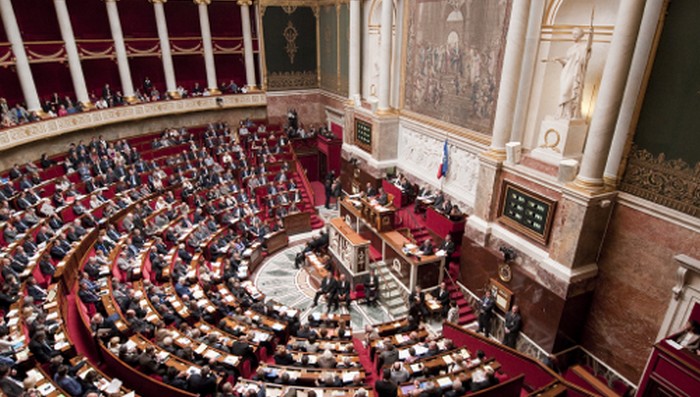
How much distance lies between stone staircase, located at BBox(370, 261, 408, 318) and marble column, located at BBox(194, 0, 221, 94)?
14426 millimetres

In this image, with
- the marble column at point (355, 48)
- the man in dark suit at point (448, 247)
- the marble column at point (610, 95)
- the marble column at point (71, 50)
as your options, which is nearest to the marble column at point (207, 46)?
the marble column at point (71, 50)

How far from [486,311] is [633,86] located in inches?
263

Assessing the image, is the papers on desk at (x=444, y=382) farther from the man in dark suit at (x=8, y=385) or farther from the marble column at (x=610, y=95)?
the man in dark suit at (x=8, y=385)

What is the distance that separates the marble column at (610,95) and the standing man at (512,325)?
151 inches

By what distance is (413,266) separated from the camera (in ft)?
44.3

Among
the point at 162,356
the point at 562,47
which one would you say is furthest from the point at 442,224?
the point at 162,356

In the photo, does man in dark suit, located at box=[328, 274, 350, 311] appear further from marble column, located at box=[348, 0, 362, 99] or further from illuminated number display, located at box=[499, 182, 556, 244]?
marble column, located at box=[348, 0, 362, 99]

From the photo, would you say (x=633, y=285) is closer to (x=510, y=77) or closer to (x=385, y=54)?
(x=510, y=77)

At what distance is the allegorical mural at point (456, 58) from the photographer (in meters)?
13.2

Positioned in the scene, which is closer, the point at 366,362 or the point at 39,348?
the point at 39,348

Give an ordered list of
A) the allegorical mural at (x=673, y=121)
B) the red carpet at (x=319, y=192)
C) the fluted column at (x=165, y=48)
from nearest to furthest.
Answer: the allegorical mural at (x=673, y=121), the fluted column at (x=165, y=48), the red carpet at (x=319, y=192)

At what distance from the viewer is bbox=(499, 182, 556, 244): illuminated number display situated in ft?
36.3

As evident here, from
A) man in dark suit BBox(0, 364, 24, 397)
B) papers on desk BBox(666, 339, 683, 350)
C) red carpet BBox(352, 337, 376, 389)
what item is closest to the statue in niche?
papers on desk BBox(666, 339, 683, 350)

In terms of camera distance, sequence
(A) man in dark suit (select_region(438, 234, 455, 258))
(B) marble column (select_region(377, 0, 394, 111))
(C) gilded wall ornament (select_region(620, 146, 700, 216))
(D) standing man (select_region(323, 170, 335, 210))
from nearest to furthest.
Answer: (C) gilded wall ornament (select_region(620, 146, 700, 216))
(A) man in dark suit (select_region(438, 234, 455, 258))
(B) marble column (select_region(377, 0, 394, 111))
(D) standing man (select_region(323, 170, 335, 210))
